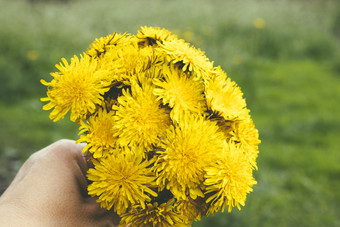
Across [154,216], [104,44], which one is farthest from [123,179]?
[104,44]

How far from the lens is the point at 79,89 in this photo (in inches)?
54.1

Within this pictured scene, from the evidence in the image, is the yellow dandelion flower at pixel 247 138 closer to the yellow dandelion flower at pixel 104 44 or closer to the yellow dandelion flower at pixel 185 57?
the yellow dandelion flower at pixel 185 57

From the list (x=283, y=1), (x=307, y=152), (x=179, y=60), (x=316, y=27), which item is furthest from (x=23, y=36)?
(x=283, y=1)

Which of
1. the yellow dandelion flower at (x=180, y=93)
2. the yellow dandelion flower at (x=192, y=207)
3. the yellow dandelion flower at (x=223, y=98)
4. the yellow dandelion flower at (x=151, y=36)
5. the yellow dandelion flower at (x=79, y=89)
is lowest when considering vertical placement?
the yellow dandelion flower at (x=192, y=207)

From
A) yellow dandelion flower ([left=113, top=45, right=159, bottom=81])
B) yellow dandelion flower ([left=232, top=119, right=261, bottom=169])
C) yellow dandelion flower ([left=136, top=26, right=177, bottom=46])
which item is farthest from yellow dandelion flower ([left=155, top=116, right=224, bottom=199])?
yellow dandelion flower ([left=136, top=26, right=177, bottom=46])

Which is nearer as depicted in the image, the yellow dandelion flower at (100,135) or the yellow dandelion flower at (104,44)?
the yellow dandelion flower at (100,135)

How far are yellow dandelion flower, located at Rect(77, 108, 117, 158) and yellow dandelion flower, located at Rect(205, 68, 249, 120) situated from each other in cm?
39

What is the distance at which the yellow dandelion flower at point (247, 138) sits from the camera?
1463mm

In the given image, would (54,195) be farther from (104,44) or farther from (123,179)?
(104,44)

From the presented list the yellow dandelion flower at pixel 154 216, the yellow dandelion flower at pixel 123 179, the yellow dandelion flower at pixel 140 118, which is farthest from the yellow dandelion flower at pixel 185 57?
the yellow dandelion flower at pixel 154 216

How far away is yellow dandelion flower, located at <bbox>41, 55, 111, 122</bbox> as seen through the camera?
1354 millimetres

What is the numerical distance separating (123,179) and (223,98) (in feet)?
1.69

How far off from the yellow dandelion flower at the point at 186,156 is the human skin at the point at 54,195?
43 cm

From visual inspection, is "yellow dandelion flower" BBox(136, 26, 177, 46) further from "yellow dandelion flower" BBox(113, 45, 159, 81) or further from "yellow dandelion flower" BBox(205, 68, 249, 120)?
"yellow dandelion flower" BBox(205, 68, 249, 120)
